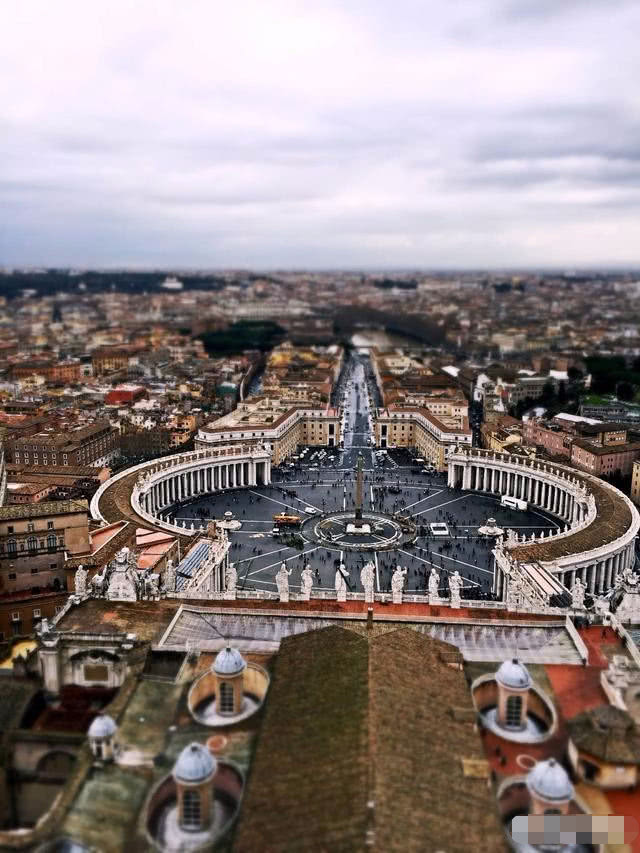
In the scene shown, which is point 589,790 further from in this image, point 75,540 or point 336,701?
point 75,540

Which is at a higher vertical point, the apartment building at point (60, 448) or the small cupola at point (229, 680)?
the small cupola at point (229, 680)

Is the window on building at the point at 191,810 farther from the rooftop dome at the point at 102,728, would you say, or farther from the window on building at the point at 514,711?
the window on building at the point at 514,711

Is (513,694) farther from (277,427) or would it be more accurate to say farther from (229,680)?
(277,427)

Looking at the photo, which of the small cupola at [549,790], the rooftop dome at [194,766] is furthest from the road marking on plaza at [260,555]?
the small cupola at [549,790]

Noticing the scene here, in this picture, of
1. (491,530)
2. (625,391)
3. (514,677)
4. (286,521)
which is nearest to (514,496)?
(491,530)

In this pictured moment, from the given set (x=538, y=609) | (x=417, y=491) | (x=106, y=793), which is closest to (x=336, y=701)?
(x=106, y=793)

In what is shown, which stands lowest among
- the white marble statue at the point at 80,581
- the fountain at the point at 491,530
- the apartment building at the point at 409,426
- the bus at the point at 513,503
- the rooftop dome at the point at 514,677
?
the bus at the point at 513,503

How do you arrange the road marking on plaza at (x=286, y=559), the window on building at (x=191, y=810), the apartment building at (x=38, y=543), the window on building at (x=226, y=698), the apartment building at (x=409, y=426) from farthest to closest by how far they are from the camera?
the apartment building at (x=409, y=426) → the road marking on plaza at (x=286, y=559) → the apartment building at (x=38, y=543) → the window on building at (x=226, y=698) → the window on building at (x=191, y=810)
